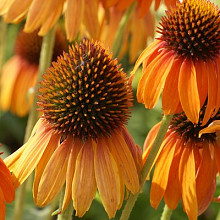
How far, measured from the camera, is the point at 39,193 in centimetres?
120

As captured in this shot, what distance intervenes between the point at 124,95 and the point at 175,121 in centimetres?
19

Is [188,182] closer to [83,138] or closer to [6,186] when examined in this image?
[83,138]

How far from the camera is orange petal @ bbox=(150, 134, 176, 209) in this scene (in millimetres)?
1336

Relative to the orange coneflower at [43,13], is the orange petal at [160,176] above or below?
below

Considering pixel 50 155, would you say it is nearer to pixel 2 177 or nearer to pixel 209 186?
pixel 2 177

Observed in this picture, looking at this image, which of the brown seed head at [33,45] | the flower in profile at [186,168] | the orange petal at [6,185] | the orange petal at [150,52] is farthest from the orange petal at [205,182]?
the brown seed head at [33,45]

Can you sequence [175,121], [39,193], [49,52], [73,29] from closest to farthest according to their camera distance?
[39,193] → [175,121] → [73,29] → [49,52]

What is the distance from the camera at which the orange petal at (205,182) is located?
137cm

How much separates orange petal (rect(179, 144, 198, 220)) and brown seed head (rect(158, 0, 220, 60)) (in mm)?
225

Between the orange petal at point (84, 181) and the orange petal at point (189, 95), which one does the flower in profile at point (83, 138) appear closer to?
the orange petal at point (84, 181)

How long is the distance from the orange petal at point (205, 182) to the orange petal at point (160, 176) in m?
0.07

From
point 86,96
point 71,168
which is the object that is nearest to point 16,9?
point 86,96

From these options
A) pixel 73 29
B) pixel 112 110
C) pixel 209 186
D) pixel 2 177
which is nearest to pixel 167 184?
pixel 209 186

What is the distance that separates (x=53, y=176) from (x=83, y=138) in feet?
0.37
